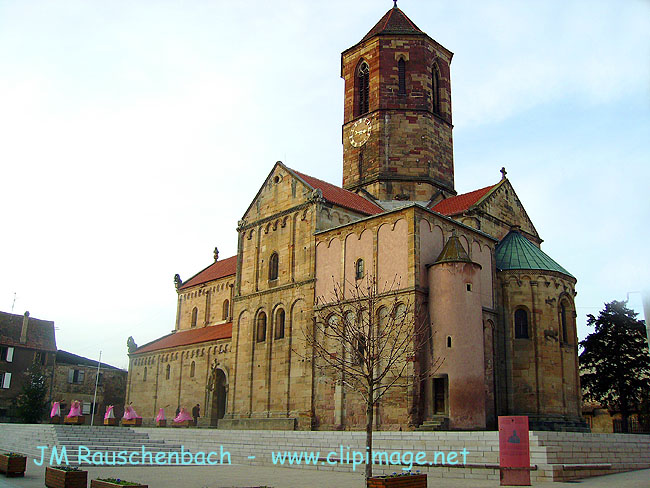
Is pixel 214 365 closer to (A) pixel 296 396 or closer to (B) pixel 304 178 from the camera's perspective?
(A) pixel 296 396

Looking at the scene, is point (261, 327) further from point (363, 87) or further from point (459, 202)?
point (363, 87)

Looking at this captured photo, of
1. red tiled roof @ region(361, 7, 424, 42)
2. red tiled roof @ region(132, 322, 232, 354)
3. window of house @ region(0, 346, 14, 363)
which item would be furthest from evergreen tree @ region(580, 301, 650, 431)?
window of house @ region(0, 346, 14, 363)

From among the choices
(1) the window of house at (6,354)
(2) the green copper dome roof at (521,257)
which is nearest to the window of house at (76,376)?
(1) the window of house at (6,354)

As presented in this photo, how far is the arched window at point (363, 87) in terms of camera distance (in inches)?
1686

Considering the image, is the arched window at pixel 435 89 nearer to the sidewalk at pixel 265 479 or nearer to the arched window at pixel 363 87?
the arched window at pixel 363 87

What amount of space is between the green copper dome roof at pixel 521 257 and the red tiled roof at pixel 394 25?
55.6 feet

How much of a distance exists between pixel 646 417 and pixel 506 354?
63.0ft

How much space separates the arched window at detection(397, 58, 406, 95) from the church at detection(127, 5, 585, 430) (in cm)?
14

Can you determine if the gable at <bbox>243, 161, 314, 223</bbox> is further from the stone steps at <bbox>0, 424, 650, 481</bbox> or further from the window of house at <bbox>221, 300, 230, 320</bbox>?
the stone steps at <bbox>0, 424, 650, 481</bbox>

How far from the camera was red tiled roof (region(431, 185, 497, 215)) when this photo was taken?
36594mm

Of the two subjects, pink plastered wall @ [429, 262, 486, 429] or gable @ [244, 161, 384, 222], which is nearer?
pink plastered wall @ [429, 262, 486, 429]

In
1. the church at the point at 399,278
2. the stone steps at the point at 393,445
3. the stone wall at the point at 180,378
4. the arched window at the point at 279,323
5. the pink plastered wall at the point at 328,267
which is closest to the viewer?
the stone steps at the point at 393,445

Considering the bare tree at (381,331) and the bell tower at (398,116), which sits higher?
the bell tower at (398,116)

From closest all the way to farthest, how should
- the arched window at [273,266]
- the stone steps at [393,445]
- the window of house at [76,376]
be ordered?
the stone steps at [393,445], the arched window at [273,266], the window of house at [76,376]
